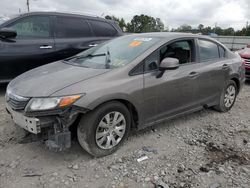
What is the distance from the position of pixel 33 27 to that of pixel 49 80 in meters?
2.75

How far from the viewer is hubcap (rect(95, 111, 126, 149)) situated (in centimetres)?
278

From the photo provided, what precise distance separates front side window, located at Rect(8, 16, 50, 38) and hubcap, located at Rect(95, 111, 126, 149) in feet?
10.4

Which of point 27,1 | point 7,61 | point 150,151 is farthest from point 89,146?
point 27,1

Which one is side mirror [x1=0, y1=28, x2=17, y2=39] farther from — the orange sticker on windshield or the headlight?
the headlight

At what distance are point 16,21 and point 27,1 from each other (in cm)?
3186

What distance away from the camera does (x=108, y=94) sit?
2.71 meters

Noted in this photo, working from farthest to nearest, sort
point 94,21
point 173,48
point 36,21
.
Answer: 1. point 94,21
2. point 36,21
3. point 173,48

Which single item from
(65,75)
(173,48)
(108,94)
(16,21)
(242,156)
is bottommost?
(242,156)

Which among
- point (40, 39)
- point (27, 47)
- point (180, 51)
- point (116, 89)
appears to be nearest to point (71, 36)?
point (40, 39)

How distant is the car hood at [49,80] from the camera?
2.61 meters

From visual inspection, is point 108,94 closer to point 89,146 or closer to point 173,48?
point 89,146

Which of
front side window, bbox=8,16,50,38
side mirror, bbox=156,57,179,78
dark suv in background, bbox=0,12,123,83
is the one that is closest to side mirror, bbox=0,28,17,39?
dark suv in background, bbox=0,12,123,83

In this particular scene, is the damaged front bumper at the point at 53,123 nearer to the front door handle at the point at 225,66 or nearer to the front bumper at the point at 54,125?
the front bumper at the point at 54,125

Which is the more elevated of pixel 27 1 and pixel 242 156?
pixel 27 1
